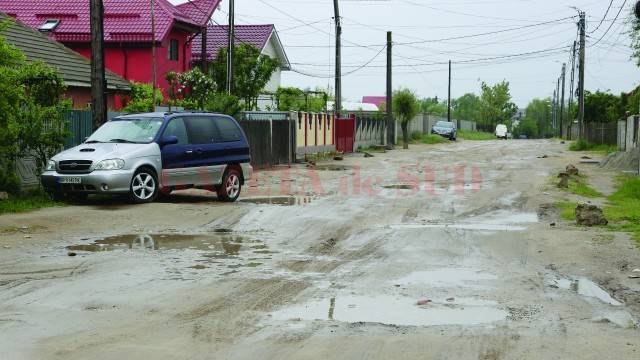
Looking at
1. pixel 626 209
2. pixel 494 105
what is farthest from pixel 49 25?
pixel 494 105

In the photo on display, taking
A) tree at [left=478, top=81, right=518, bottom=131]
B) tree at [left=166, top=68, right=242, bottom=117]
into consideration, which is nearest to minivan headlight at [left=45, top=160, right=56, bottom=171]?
tree at [left=166, top=68, right=242, bottom=117]

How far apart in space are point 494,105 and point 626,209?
116 meters

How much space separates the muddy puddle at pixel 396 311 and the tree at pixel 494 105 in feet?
402

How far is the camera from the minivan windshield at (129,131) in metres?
16.5

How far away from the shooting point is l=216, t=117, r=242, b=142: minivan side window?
708 inches

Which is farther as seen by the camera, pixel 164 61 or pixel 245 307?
pixel 164 61

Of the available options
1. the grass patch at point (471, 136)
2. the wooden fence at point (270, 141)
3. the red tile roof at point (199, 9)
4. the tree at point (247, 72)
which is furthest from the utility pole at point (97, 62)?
the grass patch at point (471, 136)

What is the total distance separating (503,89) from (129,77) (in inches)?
3830

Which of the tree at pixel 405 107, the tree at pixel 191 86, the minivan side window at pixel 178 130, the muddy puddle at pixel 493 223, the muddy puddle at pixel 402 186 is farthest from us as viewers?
the tree at pixel 405 107

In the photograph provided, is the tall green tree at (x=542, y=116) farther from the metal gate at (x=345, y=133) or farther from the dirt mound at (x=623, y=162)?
the dirt mound at (x=623, y=162)

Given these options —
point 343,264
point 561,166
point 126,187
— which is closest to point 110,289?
point 343,264

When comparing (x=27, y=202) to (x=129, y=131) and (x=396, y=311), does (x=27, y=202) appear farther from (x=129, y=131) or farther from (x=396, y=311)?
(x=396, y=311)

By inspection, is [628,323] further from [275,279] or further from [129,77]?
[129,77]

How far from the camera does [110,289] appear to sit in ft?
27.2
